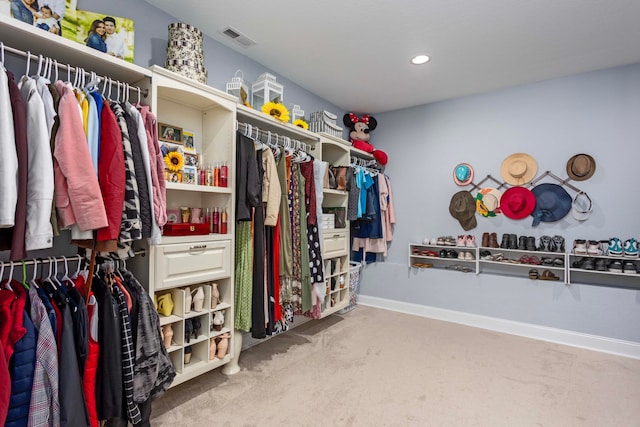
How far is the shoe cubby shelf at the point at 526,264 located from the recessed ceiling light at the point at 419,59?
196 cm

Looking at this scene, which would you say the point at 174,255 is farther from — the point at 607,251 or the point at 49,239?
the point at 607,251

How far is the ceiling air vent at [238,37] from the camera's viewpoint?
8.06 feet

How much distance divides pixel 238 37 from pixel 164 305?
2.03m

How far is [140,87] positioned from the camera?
188 centimetres

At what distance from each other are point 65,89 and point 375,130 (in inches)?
140

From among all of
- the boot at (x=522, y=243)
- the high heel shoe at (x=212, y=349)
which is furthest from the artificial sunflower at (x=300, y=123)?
the boot at (x=522, y=243)

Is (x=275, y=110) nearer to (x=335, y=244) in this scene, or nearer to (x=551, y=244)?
(x=335, y=244)

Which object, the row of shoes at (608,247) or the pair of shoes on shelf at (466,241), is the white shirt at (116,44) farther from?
the row of shoes at (608,247)

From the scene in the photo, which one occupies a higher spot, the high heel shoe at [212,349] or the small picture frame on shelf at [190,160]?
the small picture frame on shelf at [190,160]

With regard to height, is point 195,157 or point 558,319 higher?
point 195,157

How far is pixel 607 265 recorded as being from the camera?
2908mm

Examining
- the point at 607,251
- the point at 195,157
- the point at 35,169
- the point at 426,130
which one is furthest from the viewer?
the point at 426,130

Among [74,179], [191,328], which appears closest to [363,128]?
[191,328]

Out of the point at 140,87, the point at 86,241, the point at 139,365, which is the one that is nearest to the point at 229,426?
the point at 139,365
